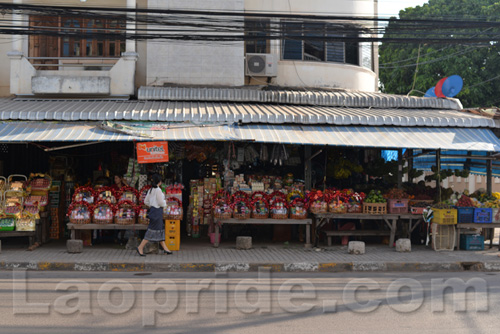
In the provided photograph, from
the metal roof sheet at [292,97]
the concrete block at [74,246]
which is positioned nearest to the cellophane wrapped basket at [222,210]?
the concrete block at [74,246]

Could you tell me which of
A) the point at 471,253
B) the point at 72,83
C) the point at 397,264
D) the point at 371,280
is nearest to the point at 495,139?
the point at 471,253

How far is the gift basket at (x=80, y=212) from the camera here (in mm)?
11703

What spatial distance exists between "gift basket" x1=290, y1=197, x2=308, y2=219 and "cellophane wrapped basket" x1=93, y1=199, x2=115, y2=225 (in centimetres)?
414

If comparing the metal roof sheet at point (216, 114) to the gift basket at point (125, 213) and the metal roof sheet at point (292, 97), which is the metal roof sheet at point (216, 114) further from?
the gift basket at point (125, 213)

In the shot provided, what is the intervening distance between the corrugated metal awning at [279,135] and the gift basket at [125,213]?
1.50 metres

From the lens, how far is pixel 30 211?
11.9 m

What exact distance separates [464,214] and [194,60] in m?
8.41

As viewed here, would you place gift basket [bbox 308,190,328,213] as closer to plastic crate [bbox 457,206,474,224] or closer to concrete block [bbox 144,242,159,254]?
plastic crate [bbox 457,206,474,224]

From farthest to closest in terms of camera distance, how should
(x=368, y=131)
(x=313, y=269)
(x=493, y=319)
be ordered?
(x=368, y=131), (x=313, y=269), (x=493, y=319)

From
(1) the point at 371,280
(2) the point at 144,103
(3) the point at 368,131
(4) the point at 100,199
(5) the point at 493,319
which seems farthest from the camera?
(2) the point at 144,103

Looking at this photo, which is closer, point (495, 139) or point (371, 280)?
point (371, 280)

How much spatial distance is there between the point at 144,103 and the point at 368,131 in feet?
19.2

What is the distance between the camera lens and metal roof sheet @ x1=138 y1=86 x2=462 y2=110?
14344 millimetres

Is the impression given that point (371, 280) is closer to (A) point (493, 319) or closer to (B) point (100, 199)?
(A) point (493, 319)
